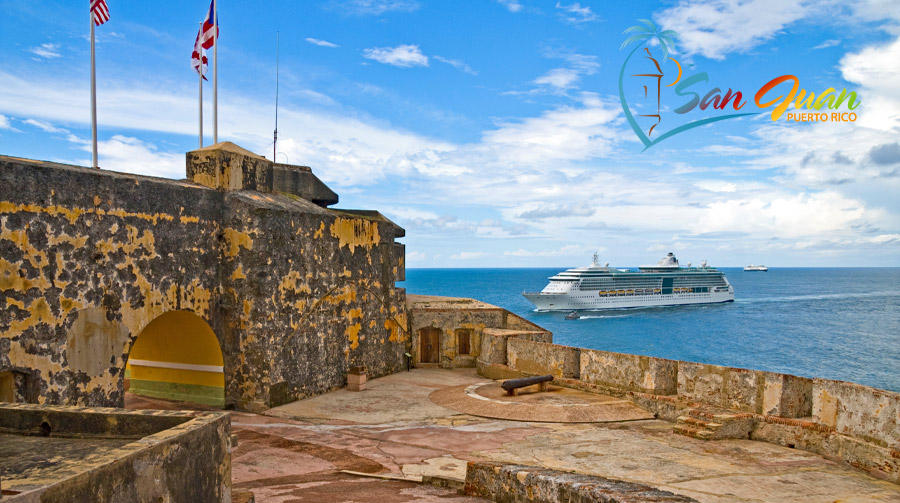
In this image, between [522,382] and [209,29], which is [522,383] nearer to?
[522,382]

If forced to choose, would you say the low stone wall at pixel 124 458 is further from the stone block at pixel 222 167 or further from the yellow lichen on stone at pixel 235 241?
the stone block at pixel 222 167

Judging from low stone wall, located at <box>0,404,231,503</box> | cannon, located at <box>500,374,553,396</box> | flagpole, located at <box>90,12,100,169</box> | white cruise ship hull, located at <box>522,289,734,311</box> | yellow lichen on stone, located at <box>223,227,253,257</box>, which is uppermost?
flagpole, located at <box>90,12,100,169</box>

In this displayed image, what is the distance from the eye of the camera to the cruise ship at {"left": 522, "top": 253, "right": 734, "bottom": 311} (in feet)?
280

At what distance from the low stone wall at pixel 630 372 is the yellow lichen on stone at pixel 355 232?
24.9 feet

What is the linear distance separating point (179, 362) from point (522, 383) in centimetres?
935

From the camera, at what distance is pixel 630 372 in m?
17.2

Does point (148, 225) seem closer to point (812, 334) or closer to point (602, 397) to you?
point (602, 397)

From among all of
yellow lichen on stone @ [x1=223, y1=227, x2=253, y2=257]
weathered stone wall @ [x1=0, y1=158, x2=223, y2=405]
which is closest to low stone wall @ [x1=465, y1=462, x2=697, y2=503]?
weathered stone wall @ [x1=0, y1=158, x2=223, y2=405]

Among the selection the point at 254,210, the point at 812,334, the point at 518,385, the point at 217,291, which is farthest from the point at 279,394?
the point at 812,334

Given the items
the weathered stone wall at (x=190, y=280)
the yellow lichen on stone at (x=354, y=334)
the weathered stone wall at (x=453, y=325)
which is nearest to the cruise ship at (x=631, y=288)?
the weathered stone wall at (x=453, y=325)

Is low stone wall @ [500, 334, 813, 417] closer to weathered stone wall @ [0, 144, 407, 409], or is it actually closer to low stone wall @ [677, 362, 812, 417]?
low stone wall @ [677, 362, 812, 417]

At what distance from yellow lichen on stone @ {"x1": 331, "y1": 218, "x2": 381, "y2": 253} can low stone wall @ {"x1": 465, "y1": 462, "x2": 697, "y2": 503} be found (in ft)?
37.0

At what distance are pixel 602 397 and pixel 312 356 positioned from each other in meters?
8.07

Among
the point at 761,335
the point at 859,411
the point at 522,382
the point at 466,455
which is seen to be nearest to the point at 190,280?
the point at 466,455
